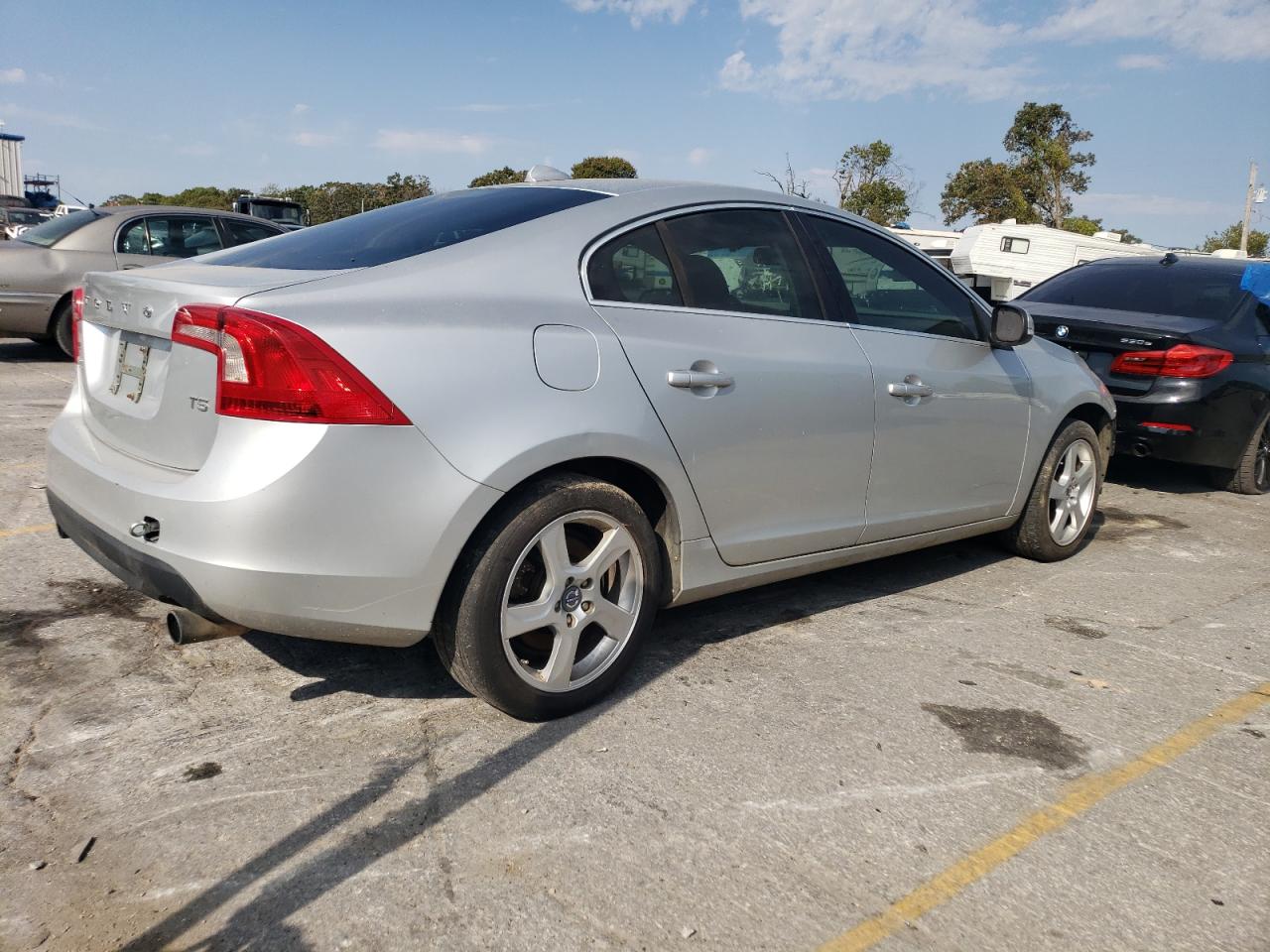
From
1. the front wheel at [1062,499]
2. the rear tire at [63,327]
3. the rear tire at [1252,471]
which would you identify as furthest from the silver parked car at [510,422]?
the rear tire at [63,327]

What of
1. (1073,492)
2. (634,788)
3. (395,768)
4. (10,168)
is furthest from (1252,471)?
(10,168)

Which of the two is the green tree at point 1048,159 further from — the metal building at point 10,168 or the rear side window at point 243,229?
the metal building at point 10,168

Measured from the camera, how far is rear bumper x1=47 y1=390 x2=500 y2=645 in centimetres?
261

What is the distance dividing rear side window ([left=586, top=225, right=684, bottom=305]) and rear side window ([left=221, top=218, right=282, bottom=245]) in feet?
27.9

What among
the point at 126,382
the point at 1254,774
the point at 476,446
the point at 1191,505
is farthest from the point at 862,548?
the point at 1191,505

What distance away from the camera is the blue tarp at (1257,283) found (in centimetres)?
714

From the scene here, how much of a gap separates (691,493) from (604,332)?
0.58m

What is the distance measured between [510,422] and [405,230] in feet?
3.03

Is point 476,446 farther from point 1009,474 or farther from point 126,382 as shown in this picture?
point 1009,474

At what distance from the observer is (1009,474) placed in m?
4.72

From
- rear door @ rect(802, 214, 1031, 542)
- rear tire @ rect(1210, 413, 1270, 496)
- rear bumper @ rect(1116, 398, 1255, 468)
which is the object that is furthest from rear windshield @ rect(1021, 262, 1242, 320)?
rear door @ rect(802, 214, 1031, 542)

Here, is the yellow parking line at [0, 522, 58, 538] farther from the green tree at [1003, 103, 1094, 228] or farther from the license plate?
the green tree at [1003, 103, 1094, 228]

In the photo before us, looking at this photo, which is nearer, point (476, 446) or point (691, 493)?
point (476, 446)

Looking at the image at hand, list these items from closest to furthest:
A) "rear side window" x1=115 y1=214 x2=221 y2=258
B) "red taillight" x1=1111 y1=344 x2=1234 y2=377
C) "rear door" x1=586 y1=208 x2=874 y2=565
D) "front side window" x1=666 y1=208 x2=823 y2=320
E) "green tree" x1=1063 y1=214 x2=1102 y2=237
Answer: "rear door" x1=586 y1=208 x2=874 y2=565 → "front side window" x1=666 y1=208 x2=823 y2=320 → "red taillight" x1=1111 y1=344 x2=1234 y2=377 → "rear side window" x1=115 y1=214 x2=221 y2=258 → "green tree" x1=1063 y1=214 x2=1102 y2=237
